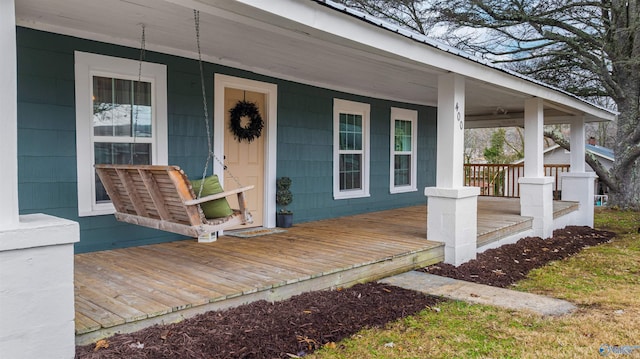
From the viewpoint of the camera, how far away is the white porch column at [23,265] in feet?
7.11

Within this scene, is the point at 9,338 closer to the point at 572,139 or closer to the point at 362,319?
the point at 362,319

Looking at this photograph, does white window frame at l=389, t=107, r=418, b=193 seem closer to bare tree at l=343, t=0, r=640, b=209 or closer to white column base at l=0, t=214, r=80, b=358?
bare tree at l=343, t=0, r=640, b=209

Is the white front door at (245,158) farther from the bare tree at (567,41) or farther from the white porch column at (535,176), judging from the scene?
the bare tree at (567,41)

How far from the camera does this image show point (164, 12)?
3.67 metres

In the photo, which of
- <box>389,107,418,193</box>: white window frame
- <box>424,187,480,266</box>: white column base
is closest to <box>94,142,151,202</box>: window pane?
<box>424,187,480,266</box>: white column base

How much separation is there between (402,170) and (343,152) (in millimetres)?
1923

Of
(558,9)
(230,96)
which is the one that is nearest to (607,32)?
(558,9)

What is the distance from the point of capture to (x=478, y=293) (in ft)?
13.3

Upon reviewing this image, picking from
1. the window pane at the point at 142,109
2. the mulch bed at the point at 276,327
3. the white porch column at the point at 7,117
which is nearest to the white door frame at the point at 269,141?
the window pane at the point at 142,109

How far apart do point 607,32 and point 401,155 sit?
6.34 m

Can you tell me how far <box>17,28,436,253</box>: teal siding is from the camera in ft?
13.1

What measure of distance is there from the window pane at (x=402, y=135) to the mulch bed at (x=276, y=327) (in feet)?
14.3

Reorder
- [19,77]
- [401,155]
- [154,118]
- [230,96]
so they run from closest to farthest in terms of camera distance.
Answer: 1. [19,77]
2. [154,118]
3. [230,96]
4. [401,155]

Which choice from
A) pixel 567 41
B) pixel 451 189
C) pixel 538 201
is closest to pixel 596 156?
pixel 567 41
